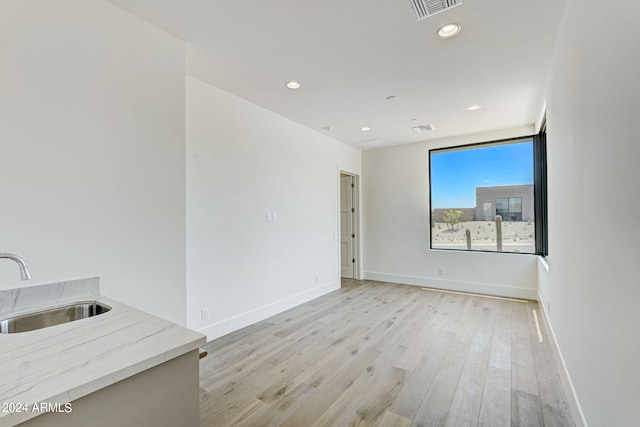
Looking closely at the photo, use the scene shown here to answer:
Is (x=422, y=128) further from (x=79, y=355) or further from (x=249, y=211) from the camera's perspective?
(x=79, y=355)

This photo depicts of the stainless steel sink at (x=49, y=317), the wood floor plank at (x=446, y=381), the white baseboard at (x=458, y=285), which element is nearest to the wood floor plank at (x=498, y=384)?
the wood floor plank at (x=446, y=381)

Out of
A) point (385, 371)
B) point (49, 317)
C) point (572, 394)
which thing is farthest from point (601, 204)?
point (49, 317)

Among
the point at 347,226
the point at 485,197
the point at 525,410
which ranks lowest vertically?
the point at 525,410

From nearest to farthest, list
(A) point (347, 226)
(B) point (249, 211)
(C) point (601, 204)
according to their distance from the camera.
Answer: (C) point (601, 204)
(B) point (249, 211)
(A) point (347, 226)

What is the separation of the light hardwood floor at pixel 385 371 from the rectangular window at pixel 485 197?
4.36 feet

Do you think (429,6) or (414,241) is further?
(414,241)

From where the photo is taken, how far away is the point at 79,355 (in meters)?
0.98

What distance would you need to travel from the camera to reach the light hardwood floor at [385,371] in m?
2.01

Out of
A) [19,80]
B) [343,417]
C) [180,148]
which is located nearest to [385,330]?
[343,417]

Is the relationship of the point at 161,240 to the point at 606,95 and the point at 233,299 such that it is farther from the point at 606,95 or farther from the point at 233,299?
the point at 606,95

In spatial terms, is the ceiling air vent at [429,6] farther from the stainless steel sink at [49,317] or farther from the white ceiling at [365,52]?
the stainless steel sink at [49,317]

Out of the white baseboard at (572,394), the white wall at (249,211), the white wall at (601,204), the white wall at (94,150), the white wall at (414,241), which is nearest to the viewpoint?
the white wall at (601,204)

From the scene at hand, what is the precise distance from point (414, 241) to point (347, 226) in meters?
1.41

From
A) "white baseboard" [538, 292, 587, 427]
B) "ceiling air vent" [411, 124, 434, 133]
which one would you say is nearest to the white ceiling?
"ceiling air vent" [411, 124, 434, 133]
